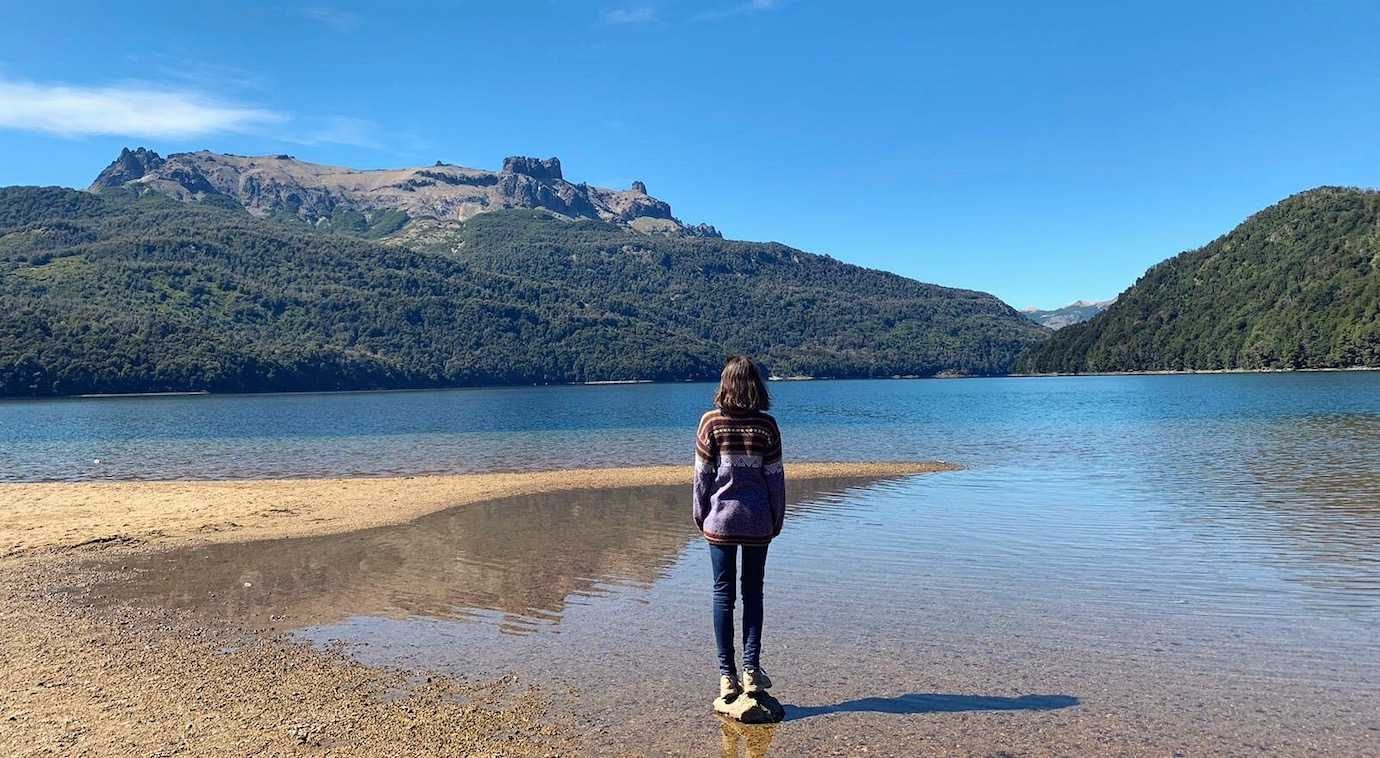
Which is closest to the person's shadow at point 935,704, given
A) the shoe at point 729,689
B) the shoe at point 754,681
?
the shoe at point 754,681

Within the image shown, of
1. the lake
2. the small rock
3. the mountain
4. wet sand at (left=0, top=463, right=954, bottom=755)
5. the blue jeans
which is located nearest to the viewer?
wet sand at (left=0, top=463, right=954, bottom=755)

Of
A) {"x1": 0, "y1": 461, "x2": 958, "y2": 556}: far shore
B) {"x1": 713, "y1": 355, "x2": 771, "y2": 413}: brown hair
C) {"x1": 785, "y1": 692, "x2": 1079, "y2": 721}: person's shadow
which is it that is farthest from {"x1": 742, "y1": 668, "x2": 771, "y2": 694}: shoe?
{"x1": 0, "y1": 461, "x2": 958, "y2": 556}: far shore

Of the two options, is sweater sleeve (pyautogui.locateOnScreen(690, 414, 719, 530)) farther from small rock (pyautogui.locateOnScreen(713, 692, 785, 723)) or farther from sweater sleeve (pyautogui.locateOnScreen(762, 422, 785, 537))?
small rock (pyautogui.locateOnScreen(713, 692, 785, 723))

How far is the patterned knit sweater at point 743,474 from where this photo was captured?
726 centimetres

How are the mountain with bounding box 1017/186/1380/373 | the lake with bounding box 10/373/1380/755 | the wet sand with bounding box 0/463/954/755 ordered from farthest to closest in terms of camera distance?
the mountain with bounding box 1017/186/1380/373
the lake with bounding box 10/373/1380/755
the wet sand with bounding box 0/463/954/755

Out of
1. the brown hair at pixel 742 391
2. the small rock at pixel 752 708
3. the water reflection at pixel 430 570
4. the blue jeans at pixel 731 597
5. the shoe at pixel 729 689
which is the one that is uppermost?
the brown hair at pixel 742 391

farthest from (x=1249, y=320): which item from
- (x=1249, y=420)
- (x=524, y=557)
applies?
(x=524, y=557)

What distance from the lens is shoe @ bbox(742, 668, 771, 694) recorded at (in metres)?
7.19

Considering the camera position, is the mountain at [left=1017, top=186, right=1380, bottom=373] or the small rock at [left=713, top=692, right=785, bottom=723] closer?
the small rock at [left=713, top=692, right=785, bottom=723]

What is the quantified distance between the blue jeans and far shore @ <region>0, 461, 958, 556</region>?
43.1ft

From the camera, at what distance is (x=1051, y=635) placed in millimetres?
9492

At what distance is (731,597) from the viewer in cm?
746

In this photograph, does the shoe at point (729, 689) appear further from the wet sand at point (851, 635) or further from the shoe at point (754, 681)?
the wet sand at point (851, 635)

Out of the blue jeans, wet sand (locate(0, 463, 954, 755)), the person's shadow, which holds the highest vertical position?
the blue jeans
